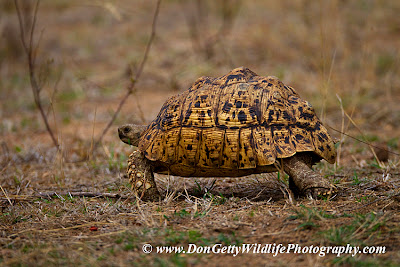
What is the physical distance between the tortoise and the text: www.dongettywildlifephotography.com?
851 mm

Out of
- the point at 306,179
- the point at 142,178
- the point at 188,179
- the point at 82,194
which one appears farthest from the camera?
the point at 188,179

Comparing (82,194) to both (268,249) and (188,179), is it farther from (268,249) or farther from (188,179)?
(268,249)

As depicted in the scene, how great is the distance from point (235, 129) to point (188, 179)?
142cm

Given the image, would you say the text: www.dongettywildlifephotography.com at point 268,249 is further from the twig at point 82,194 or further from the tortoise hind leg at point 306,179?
the twig at point 82,194

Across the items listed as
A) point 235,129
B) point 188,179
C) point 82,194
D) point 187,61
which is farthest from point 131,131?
point 187,61

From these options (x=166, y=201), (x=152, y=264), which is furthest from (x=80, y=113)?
(x=152, y=264)

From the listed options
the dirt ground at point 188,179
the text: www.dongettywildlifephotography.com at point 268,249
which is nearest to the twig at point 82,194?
the dirt ground at point 188,179

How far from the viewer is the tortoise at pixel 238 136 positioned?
11.3 feet

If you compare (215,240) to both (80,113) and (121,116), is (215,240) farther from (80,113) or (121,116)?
(80,113)

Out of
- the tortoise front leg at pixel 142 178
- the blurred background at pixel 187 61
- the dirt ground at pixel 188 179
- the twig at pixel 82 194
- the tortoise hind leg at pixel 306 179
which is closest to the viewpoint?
the dirt ground at pixel 188 179

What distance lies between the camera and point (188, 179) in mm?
4750

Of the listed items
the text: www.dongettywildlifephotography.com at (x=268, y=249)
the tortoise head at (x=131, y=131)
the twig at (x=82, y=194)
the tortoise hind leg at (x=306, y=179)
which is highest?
the tortoise head at (x=131, y=131)

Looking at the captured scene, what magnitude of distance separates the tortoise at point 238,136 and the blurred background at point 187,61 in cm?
150

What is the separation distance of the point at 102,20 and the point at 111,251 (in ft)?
46.1
